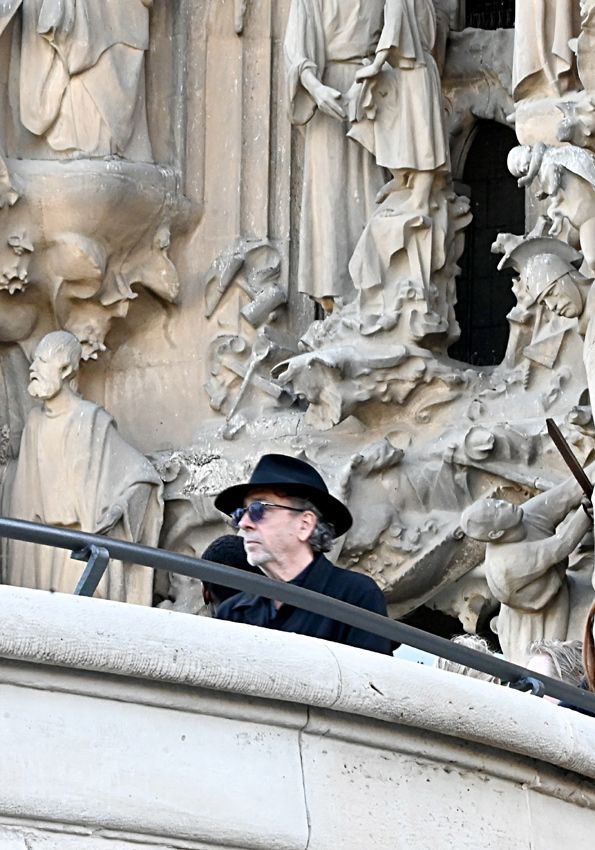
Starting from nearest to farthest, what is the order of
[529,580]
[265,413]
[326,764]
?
[326,764], [529,580], [265,413]

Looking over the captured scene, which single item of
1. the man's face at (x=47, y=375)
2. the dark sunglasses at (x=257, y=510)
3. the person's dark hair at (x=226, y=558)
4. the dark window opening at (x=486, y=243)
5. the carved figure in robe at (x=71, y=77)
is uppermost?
the dark sunglasses at (x=257, y=510)

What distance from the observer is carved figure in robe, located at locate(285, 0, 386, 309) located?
486 inches

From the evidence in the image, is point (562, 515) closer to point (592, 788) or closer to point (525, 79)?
point (525, 79)

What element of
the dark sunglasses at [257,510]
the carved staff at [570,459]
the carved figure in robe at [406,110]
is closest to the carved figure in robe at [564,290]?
the carved staff at [570,459]

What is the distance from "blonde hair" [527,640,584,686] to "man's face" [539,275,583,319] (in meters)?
3.25

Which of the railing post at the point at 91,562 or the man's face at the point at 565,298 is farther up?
the railing post at the point at 91,562

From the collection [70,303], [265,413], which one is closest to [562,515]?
[265,413]

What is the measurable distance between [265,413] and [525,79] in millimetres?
2269

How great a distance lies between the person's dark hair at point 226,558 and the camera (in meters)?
6.80

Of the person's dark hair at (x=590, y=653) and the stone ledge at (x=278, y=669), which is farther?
the person's dark hair at (x=590, y=653)

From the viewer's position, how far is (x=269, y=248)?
507 inches

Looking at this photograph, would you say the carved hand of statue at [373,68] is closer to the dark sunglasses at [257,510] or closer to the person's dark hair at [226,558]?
the person's dark hair at [226,558]

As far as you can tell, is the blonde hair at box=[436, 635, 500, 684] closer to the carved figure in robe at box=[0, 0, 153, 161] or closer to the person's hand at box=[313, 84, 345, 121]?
the person's hand at box=[313, 84, 345, 121]

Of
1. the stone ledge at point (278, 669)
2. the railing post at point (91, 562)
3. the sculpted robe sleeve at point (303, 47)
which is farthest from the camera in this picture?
the sculpted robe sleeve at point (303, 47)
